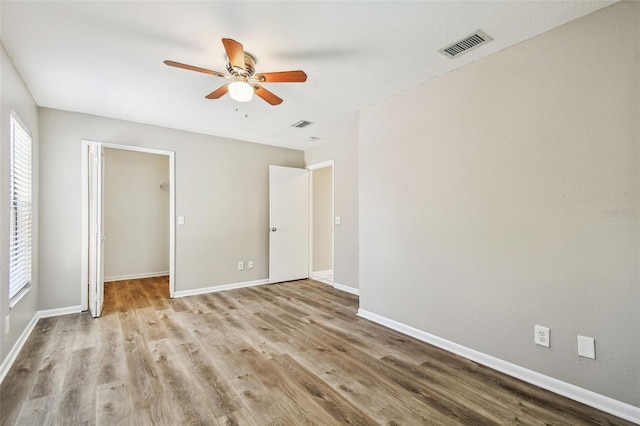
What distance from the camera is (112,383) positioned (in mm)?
2113

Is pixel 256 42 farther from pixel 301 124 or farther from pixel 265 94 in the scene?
pixel 301 124

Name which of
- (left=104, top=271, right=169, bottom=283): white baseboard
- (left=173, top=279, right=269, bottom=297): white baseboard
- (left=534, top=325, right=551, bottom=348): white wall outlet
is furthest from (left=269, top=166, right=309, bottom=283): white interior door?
(left=534, top=325, right=551, bottom=348): white wall outlet

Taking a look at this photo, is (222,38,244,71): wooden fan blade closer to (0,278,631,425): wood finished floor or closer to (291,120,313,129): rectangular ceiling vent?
(291,120,313,129): rectangular ceiling vent

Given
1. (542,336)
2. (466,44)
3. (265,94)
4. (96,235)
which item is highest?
(466,44)

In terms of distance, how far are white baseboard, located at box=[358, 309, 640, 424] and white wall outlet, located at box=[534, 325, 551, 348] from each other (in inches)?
8.8

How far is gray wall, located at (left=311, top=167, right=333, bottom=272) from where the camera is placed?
586 cm

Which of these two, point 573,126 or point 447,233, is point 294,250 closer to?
point 447,233

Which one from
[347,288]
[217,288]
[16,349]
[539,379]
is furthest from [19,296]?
[539,379]

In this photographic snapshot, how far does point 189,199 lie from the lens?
447cm

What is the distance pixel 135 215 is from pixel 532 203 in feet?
20.7

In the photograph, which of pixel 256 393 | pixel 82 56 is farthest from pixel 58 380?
pixel 82 56

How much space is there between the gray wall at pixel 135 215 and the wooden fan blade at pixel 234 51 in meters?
4.72

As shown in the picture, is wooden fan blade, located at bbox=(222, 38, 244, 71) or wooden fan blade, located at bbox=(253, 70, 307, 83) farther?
wooden fan blade, located at bbox=(253, 70, 307, 83)

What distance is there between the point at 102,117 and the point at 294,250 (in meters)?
3.47
